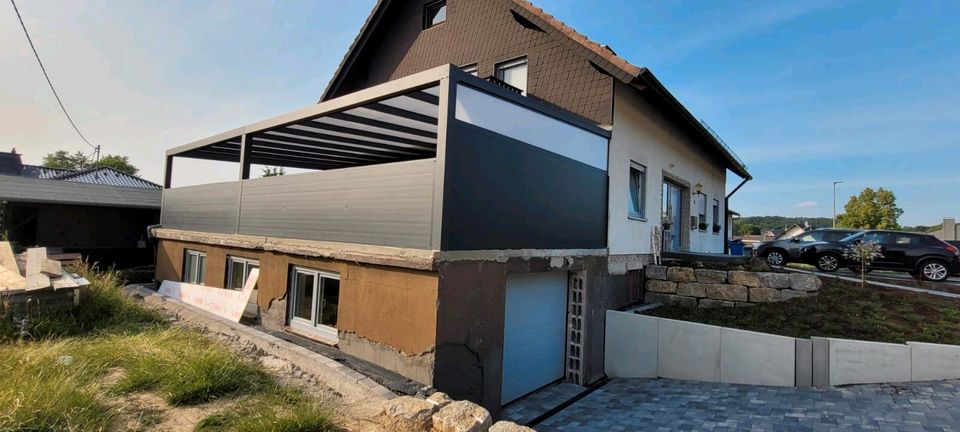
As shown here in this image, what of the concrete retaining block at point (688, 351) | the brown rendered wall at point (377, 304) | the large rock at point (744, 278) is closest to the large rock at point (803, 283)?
the large rock at point (744, 278)

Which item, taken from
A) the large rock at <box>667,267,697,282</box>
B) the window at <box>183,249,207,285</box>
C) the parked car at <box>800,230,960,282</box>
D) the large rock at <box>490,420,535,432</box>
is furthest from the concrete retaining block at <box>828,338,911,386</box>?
the window at <box>183,249,207,285</box>

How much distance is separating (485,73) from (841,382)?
8633 mm

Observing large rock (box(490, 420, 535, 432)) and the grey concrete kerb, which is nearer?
large rock (box(490, 420, 535, 432))

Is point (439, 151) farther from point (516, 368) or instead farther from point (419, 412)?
point (516, 368)

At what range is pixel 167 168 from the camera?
36.8ft

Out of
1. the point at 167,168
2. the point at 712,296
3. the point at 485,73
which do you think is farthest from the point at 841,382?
the point at 167,168

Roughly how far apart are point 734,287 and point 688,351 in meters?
2.18

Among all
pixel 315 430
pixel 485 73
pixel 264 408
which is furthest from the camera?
pixel 485 73

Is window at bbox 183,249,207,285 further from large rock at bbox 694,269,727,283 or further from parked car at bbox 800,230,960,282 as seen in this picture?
parked car at bbox 800,230,960,282

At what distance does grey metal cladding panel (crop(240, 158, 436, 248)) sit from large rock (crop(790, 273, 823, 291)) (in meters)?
8.12

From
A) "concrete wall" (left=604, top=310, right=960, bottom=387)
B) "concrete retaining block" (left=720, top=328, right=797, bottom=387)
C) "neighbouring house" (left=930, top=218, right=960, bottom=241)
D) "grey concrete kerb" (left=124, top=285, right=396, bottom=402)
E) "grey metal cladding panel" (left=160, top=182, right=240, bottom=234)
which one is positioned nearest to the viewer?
"grey concrete kerb" (left=124, top=285, right=396, bottom=402)

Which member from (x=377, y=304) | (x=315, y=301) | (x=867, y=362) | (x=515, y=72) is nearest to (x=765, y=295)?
(x=867, y=362)

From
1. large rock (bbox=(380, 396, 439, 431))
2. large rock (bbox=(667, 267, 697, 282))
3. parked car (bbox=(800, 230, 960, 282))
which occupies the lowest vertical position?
large rock (bbox=(380, 396, 439, 431))

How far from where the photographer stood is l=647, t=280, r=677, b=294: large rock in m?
9.73
